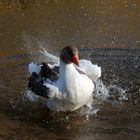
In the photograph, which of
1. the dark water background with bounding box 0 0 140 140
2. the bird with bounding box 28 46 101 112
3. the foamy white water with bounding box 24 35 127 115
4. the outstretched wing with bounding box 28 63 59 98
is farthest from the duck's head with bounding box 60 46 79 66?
the dark water background with bounding box 0 0 140 140

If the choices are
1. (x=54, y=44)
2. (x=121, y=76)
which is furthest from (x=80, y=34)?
(x=121, y=76)

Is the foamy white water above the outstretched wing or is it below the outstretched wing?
below

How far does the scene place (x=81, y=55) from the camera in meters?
9.76

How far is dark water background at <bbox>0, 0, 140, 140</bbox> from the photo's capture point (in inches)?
276

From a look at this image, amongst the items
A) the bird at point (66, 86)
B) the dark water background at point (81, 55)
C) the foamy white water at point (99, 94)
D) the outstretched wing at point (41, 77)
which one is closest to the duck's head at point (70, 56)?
the bird at point (66, 86)

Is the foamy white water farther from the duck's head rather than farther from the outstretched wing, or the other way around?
the duck's head

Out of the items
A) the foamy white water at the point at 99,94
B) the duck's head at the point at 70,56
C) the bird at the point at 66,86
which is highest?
the duck's head at the point at 70,56

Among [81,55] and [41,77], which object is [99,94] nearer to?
[41,77]

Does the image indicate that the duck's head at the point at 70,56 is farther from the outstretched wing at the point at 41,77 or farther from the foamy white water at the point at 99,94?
the foamy white water at the point at 99,94

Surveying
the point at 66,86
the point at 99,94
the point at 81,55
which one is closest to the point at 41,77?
the point at 66,86

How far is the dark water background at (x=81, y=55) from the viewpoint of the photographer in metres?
7.01

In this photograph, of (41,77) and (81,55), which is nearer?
(41,77)

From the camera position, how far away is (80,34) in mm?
11008

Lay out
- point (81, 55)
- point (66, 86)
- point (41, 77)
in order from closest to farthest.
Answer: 1. point (66, 86)
2. point (41, 77)
3. point (81, 55)
